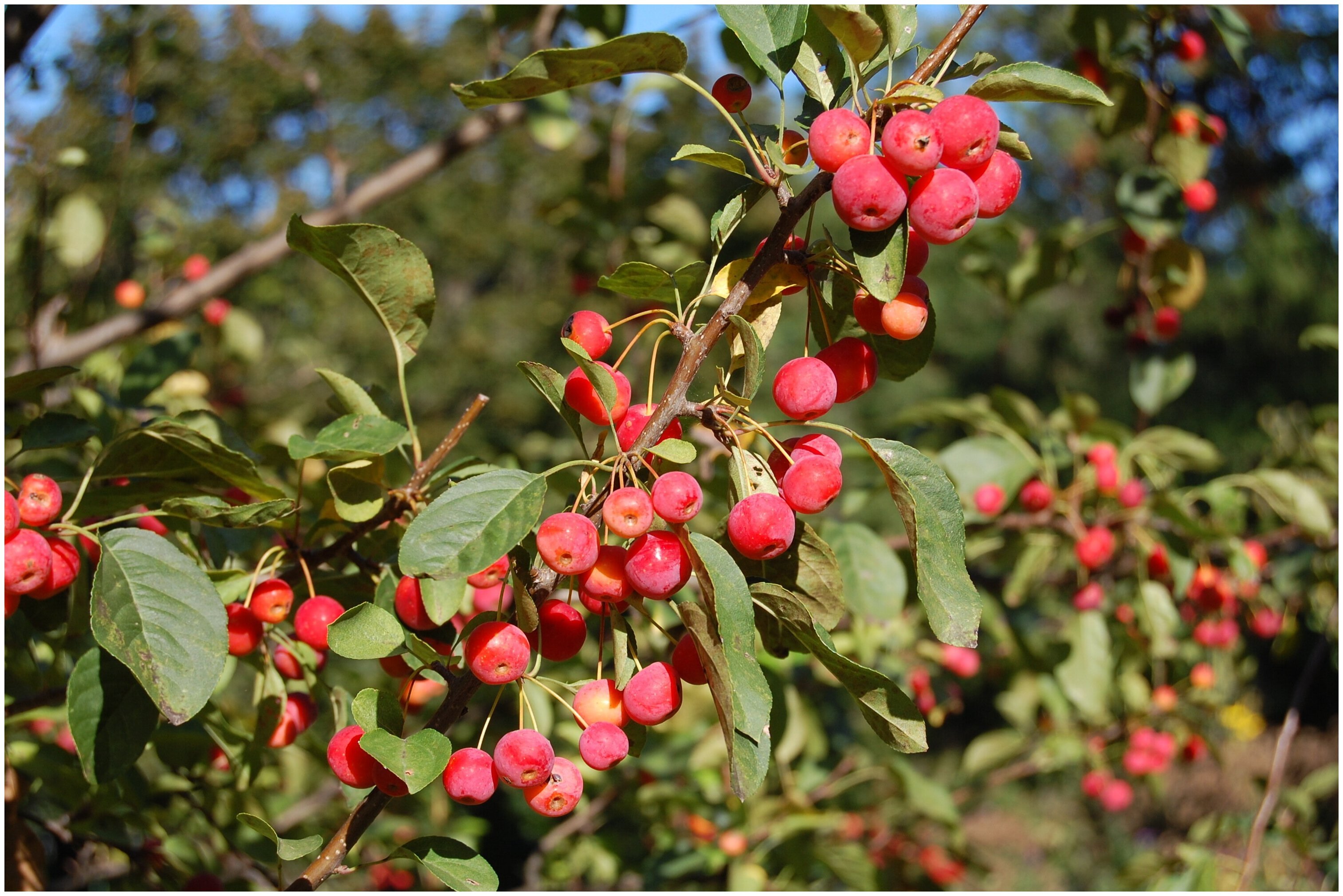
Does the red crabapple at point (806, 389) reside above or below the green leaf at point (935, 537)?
above

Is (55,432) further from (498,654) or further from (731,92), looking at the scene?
(731,92)

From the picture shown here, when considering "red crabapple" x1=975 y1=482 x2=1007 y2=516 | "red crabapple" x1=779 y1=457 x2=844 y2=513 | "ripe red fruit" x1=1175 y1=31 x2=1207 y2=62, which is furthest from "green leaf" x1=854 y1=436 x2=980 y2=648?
"ripe red fruit" x1=1175 y1=31 x2=1207 y2=62

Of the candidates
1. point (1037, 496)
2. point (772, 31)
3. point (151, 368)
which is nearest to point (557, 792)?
point (772, 31)

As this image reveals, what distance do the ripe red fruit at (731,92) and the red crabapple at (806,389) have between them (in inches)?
8.7

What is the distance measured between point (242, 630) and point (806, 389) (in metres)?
0.54

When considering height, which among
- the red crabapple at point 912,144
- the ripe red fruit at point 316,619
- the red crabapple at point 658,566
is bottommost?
the ripe red fruit at point 316,619

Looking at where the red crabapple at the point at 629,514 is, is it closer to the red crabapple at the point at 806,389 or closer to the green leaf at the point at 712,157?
the red crabapple at the point at 806,389

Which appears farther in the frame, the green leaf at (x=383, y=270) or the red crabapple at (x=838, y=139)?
the green leaf at (x=383, y=270)

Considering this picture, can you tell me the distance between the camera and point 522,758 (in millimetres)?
658

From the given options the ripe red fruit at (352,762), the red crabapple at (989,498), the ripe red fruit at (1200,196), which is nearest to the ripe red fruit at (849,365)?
the ripe red fruit at (352,762)

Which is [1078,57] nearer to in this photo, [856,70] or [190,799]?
[856,70]

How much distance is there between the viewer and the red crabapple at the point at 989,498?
1500 millimetres

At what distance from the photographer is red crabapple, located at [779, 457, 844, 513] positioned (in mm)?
655

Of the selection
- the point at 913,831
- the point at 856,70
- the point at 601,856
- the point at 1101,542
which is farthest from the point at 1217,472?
the point at 856,70
